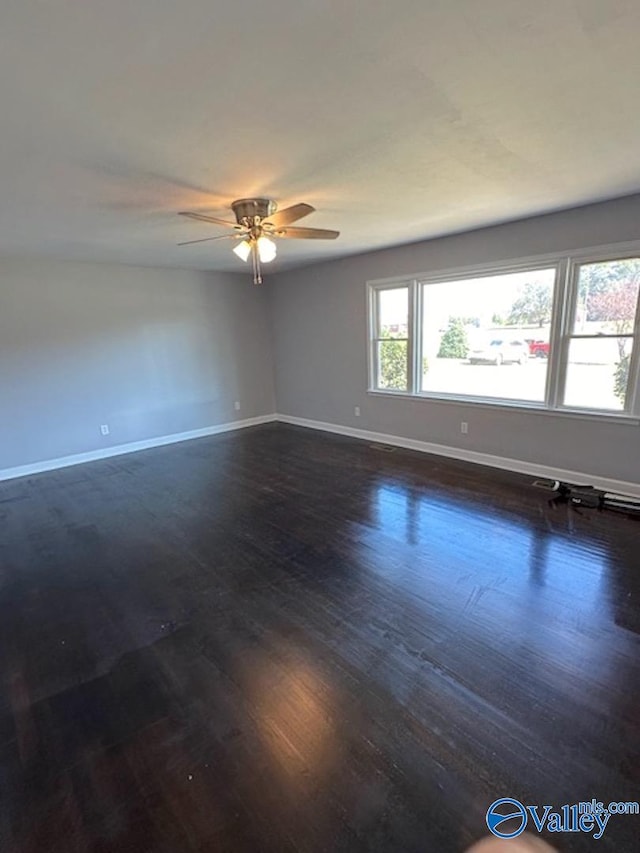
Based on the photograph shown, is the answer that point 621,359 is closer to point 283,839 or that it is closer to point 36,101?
point 283,839

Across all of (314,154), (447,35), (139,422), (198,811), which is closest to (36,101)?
(314,154)

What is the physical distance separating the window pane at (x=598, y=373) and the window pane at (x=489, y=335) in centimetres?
26

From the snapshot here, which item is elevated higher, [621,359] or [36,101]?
[36,101]

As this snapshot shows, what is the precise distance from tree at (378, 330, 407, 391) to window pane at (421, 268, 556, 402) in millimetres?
287

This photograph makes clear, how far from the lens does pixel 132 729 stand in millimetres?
1717

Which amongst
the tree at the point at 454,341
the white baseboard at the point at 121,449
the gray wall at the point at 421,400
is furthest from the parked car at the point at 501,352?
the white baseboard at the point at 121,449

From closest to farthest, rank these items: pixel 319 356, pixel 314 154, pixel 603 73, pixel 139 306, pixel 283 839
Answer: pixel 283 839
pixel 603 73
pixel 314 154
pixel 139 306
pixel 319 356

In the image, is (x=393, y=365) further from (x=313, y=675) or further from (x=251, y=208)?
(x=313, y=675)

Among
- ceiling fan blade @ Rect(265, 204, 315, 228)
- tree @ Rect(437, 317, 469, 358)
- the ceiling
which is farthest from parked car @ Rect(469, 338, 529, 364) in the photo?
ceiling fan blade @ Rect(265, 204, 315, 228)

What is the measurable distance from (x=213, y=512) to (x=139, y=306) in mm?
3456

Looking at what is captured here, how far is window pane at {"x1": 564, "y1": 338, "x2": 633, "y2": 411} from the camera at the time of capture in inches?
144

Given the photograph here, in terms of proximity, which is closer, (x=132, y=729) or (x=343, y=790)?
(x=343, y=790)

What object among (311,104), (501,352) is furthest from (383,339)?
(311,104)

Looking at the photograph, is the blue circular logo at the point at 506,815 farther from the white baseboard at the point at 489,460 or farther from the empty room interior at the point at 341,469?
the white baseboard at the point at 489,460
